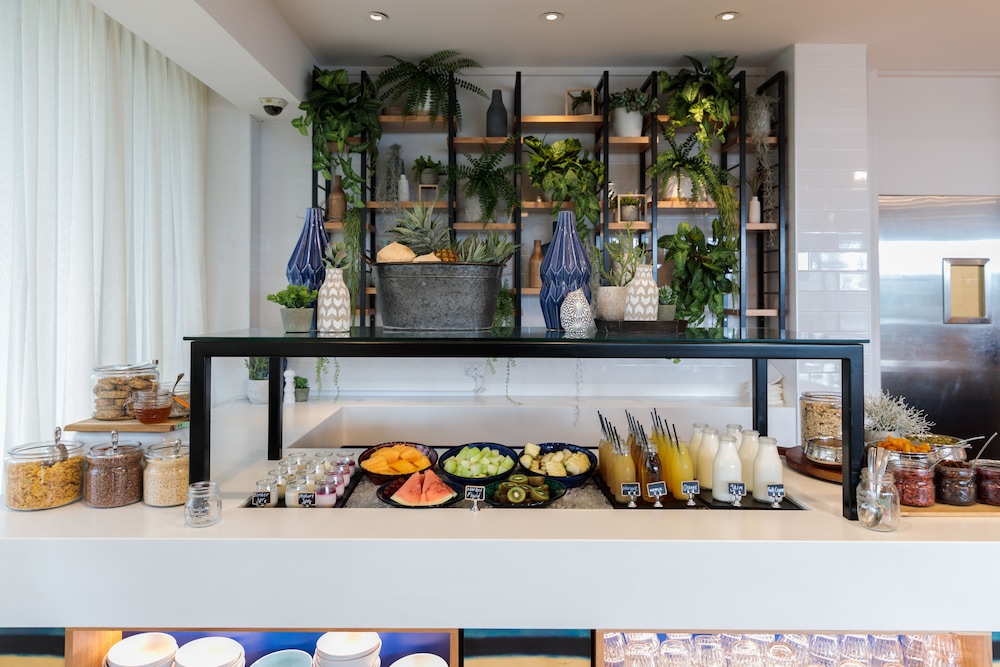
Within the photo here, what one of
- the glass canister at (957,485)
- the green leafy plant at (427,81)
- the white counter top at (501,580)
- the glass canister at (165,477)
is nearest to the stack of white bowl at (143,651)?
the white counter top at (501,580)

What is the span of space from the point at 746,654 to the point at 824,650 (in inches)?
7.6

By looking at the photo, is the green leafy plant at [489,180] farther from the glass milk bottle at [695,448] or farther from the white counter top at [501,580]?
the white counter top at [501,580]

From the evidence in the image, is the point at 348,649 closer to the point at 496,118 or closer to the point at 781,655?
the point at 781,655

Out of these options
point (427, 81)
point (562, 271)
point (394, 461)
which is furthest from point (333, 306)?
point (427, 81)

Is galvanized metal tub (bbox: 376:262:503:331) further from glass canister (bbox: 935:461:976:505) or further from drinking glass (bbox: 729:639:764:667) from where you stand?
glass canister (bbox: 935:461:976:505)

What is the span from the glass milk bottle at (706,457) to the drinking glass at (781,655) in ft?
1.35

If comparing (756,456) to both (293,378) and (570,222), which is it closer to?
(570,222)

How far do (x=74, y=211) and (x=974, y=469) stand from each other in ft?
10.5

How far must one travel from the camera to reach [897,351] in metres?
4.16

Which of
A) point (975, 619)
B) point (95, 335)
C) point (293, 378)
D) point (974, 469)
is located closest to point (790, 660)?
point (975, 619)

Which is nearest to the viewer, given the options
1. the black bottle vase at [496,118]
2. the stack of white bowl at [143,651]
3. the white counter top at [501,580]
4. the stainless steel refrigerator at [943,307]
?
the white counter top at [501,580]

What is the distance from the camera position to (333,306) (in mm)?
1757

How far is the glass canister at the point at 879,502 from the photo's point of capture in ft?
4.82

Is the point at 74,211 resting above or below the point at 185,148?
below
